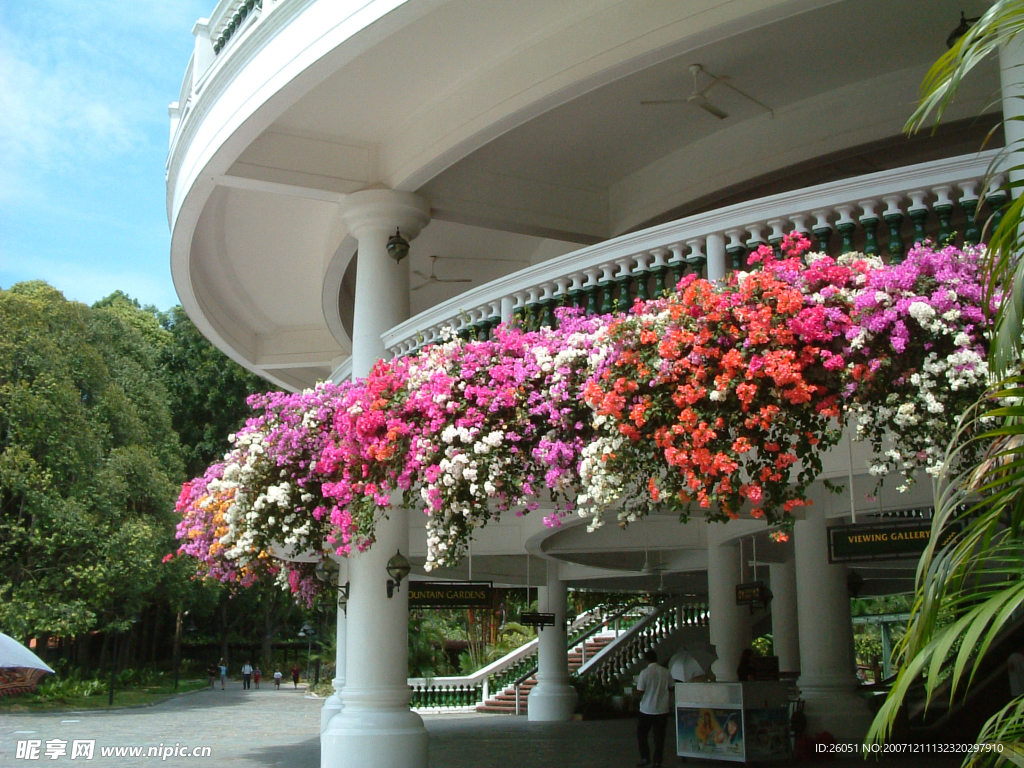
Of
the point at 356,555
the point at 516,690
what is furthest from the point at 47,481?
the point at 356,555

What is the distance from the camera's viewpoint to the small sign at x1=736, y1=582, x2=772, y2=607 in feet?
48.4

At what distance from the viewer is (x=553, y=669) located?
22.7m

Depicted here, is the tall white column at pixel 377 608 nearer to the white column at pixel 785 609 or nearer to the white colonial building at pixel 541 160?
the white colonial building at pixel 541 160

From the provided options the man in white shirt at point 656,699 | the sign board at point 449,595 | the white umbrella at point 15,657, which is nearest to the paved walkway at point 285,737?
the man in white shirt at point 656,699

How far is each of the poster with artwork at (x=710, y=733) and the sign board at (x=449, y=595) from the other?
343cm

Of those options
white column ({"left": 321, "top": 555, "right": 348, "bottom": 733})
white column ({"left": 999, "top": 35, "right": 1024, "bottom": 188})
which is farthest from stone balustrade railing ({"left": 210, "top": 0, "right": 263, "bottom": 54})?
white column ({"left": 999, "top": 35, "right": 1024, "bottom": 188})

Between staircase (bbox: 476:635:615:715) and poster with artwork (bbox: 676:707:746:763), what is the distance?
486 inches

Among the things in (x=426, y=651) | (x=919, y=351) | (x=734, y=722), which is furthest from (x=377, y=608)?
(x=426, y=651)

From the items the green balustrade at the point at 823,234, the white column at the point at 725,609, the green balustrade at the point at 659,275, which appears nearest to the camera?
the green balustrade at the point at 823,234

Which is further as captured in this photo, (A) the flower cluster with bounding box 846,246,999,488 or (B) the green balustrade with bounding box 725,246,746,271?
(B) the green balustrade with bounding box 725,246,746,271

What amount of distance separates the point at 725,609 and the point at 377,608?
7649 millimetres

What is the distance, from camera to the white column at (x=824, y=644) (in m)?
13.4

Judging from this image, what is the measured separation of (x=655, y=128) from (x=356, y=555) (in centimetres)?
568

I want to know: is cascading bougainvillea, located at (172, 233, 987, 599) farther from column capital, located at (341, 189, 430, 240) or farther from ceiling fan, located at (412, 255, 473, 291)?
ceiling fan, located at (412, 255, 473, 291)
